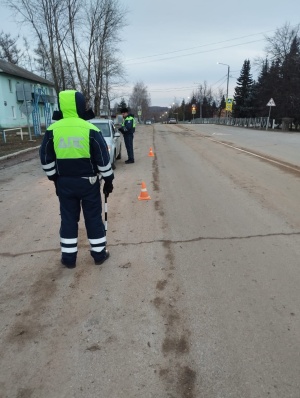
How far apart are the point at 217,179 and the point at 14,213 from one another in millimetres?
5284

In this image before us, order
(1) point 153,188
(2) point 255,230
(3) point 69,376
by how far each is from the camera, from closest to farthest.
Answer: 1. (3) point 69,376
2. (2) point 255,230
3. (1) point 153,188

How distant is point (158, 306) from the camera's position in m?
3.19

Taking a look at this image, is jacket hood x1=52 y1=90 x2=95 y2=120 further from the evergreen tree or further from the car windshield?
the evergreen tree

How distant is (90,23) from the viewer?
33.9 meters

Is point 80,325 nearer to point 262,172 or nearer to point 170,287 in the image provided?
point 170,287

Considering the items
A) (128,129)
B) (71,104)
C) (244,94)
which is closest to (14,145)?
(128,129)

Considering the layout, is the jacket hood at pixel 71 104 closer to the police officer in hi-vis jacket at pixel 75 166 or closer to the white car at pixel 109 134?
the police officer in hi-vis jacket at pixel 75 166

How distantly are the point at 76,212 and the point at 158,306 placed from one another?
1.56 meters

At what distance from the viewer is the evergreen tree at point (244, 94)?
→ 6575cm

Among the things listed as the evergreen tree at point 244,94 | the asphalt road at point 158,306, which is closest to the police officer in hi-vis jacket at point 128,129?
the asphalt road at point 158,306

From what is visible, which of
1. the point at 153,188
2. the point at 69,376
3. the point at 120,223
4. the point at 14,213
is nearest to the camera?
the point at 69,376

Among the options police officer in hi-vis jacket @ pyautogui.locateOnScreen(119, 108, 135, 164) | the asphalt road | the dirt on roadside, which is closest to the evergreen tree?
the dirt on roadside

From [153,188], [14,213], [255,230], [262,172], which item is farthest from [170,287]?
[262,172]

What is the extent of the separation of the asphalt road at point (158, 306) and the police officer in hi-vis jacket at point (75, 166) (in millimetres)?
395
